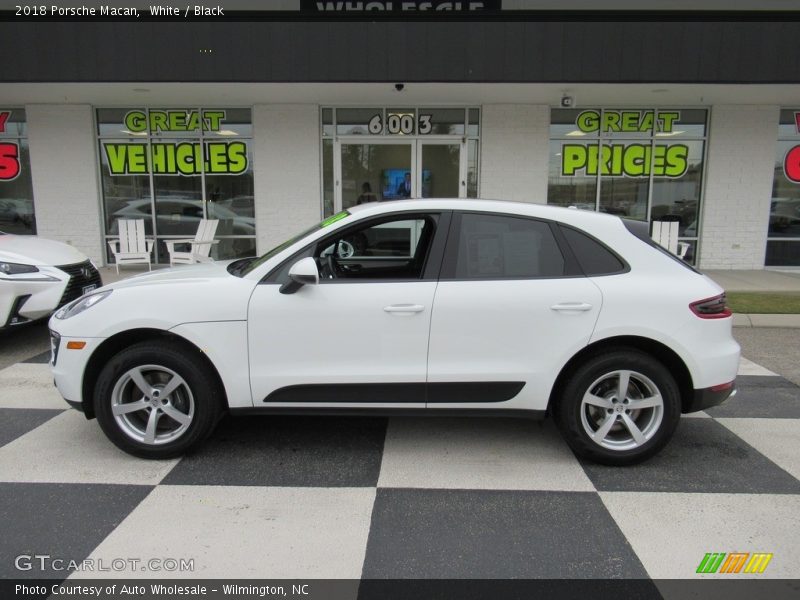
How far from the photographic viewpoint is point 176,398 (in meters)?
3.79

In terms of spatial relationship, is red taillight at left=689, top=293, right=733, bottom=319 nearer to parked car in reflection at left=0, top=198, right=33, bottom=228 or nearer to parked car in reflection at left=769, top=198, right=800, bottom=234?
parked car in reflection at left=769, top=198, right=800, bottom=234

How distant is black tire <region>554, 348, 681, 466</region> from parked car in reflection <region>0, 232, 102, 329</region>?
17.9 ft

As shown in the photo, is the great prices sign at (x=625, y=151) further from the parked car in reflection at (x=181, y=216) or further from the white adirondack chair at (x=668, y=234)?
the parked car in reflection at (x=181, y=216)

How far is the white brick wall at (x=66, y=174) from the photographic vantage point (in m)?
11.8

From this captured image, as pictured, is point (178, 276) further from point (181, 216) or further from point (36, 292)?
point (181, 216)

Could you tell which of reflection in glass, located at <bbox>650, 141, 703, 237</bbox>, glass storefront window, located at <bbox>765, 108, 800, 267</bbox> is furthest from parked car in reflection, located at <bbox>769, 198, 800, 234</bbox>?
reflection in glass, located at <bbox>650, 141, 703, 237</bbox>

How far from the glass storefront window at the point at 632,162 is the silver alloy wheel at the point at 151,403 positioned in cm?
998

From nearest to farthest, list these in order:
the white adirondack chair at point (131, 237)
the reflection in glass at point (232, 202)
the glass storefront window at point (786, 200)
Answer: the white adirondack chair at point (131, 237)
the glass storefront window at point (786, 200)
the reflection in glass at point (232, 202)

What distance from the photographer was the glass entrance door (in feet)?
38.7

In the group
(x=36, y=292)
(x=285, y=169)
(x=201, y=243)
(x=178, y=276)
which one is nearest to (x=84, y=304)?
(x=178, y=276)

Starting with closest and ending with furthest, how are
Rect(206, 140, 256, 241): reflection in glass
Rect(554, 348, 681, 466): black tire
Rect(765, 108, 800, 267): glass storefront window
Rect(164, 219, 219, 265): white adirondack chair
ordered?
Rect(554, 348, 681, 466): black tire → Rect(164, 219, 219, 265): white adirondack chair → Rect(765, 108, 800, 267): glass storefront window → Rect(206, 140, 256, 241): reflection in glass

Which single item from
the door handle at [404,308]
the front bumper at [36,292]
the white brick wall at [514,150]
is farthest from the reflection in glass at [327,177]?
the door handle at [404,308]

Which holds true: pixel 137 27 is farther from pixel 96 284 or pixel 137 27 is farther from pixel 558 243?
pixel 558 243

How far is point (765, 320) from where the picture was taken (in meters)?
7.81
